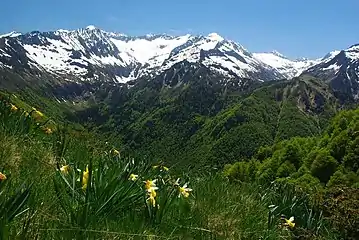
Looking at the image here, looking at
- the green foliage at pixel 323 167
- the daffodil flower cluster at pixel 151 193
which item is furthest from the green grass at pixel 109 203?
the green foliage at pixel 323 167

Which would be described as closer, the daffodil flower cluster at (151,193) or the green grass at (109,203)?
the green grass at (109,203)

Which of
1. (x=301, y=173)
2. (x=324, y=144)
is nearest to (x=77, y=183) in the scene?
(x=301, y=173)

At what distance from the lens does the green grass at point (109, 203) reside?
8.34ft

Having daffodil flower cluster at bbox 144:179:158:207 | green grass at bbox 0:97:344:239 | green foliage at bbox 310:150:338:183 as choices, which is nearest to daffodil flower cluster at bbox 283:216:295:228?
green grass at bbox 0:97:344:239

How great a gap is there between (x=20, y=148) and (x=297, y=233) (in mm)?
2842

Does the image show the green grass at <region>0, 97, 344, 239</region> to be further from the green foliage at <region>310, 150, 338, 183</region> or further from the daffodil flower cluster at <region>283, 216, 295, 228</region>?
the green foliage at <region>310, 150, 338, 183</region>

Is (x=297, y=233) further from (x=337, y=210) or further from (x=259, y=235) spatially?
(x=337, y=210)

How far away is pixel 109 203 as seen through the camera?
124 inches

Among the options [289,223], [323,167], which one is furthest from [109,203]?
[323,167]

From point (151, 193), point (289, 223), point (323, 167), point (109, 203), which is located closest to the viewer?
point (109, 203)

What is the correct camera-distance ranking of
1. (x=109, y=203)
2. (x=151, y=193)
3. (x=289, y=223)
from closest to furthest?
(x=109, y=203) → (x=151, y=193) → (x=289, y=223)

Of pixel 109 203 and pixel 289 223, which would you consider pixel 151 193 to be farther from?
pixel 289 223

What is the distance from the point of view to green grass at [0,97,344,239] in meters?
2.54

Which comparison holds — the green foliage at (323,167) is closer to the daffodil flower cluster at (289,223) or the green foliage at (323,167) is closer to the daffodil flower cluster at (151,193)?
the daffodil flower cluster at (289,223)
